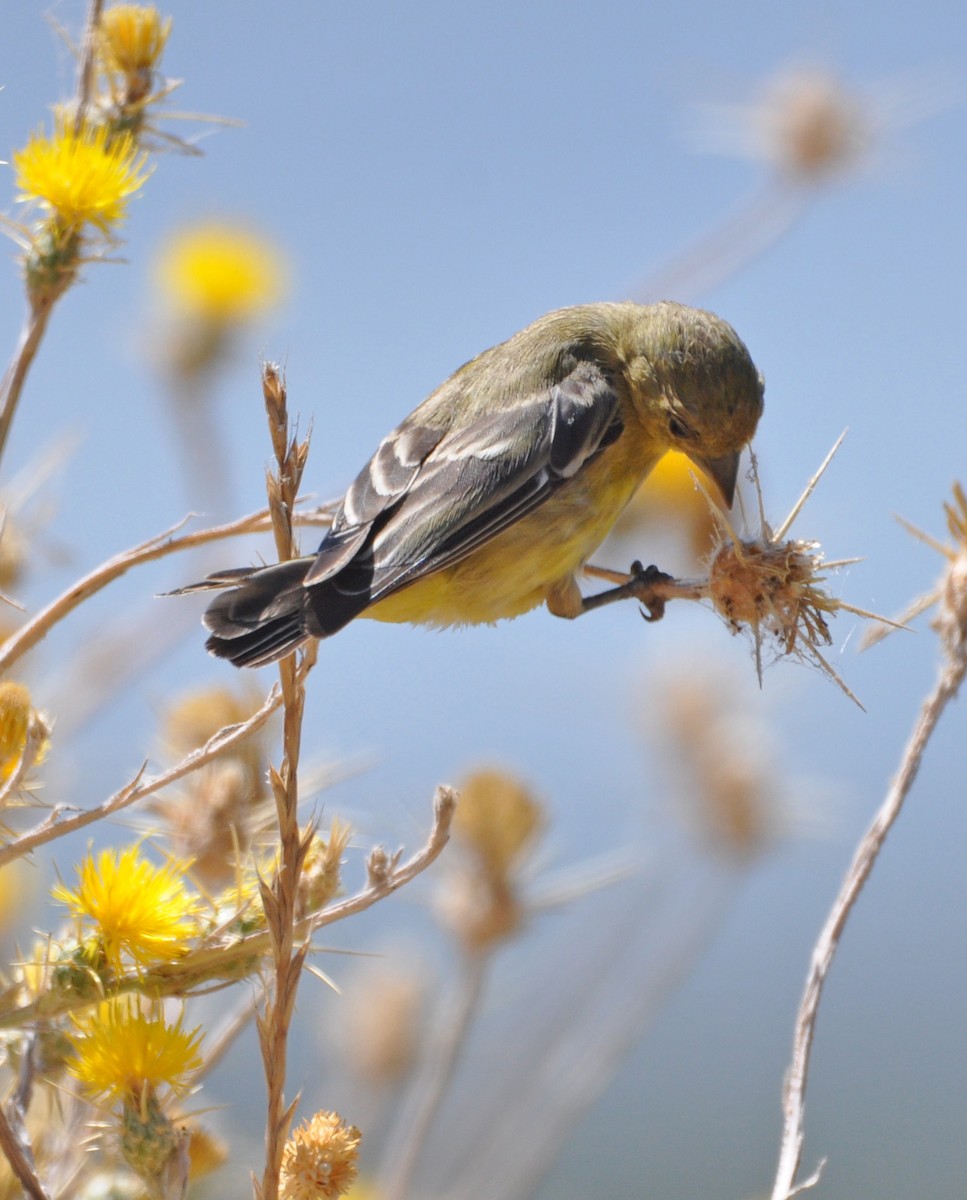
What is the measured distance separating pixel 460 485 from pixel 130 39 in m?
1.16

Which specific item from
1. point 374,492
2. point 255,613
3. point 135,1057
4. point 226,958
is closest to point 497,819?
point 255,613

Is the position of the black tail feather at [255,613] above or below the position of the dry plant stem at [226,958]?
above

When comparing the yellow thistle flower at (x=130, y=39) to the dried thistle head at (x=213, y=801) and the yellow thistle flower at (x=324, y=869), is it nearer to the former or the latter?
the dried thistle head at (x=213, y=801)

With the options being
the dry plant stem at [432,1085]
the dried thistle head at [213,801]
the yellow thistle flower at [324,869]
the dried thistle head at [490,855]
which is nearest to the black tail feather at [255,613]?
the dried thistle head at [213,801]

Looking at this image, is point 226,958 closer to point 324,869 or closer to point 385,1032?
point 324,869

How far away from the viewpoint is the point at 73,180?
1832mm

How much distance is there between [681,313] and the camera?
3441 mm

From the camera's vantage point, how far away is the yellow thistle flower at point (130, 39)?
2.15m

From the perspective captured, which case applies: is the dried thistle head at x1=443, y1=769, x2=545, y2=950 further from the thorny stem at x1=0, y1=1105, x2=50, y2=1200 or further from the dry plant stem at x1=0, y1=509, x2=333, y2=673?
the thorny stem at x1=0, y1=1105, x2=50, y2=1200

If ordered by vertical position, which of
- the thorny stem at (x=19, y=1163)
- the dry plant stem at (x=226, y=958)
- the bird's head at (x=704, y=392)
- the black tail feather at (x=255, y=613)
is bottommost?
the thorny stem at (x=19, y=1163)

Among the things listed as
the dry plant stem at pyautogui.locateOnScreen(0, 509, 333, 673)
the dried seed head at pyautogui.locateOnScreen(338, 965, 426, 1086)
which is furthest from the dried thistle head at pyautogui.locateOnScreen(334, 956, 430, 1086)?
the dry plant stem at pyautogui.locateOnScreen(0, 509, 333, 673)

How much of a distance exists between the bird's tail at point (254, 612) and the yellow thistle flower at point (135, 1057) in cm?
121

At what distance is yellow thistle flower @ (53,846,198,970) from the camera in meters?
1.29

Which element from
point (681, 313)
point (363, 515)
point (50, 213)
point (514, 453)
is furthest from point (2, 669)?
point (681, 313)
